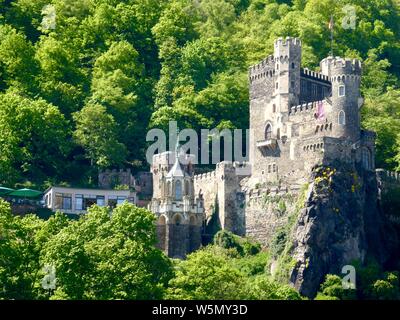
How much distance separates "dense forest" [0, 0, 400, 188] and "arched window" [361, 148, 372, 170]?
8507mm

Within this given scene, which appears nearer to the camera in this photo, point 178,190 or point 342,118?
point 342,118

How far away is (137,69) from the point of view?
339ft

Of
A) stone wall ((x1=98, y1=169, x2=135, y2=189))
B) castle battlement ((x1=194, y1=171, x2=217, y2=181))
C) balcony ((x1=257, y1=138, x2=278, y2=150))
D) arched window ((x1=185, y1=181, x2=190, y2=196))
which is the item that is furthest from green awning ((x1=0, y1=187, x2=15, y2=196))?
balcony ((x1=257, y1=138, x2=278, y2=150))

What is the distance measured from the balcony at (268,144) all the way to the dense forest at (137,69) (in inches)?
395

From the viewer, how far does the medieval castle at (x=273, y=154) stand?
260 feet

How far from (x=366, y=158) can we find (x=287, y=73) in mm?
8085

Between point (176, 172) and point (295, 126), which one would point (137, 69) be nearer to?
point (176, 172)

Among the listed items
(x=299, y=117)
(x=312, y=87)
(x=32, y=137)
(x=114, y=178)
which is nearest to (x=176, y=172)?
(x=114, y=178)

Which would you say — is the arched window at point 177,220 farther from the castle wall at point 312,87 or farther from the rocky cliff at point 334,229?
the castle wall at point 312,87

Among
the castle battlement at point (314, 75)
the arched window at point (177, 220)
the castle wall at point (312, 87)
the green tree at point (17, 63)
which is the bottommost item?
the arched window at point (177, 220)

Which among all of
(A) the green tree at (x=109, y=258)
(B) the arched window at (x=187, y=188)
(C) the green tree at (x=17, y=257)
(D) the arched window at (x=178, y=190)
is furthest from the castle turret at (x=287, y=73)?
(C) the green tree at (x=17, y=257)

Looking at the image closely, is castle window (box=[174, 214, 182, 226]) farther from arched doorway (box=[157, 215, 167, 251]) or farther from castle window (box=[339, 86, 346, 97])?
castle window (box=[339, 86, 346, 97])
